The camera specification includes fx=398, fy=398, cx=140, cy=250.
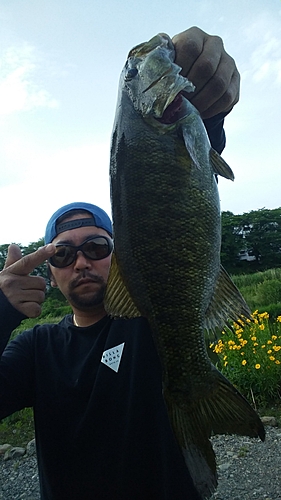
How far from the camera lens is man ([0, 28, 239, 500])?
1.95 metres

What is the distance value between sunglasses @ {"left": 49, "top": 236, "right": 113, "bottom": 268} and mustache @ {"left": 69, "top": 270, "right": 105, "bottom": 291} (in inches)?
4.4

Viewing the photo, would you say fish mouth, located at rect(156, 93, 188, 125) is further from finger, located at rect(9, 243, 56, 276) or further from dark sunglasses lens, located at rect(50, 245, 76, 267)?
dark sunglasses lens, located at rect(50, 245, 76, 267)

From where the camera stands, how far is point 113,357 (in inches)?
99.0

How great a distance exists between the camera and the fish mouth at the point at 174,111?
1.75 meters

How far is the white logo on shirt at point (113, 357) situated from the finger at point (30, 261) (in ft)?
2.74

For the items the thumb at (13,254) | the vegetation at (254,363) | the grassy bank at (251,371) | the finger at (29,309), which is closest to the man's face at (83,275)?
the thumb at (13,254)

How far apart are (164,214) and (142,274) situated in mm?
273

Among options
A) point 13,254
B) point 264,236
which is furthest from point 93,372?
point 264,236

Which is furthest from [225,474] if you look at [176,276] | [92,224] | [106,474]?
[176,276]

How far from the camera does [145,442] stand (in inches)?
90.0

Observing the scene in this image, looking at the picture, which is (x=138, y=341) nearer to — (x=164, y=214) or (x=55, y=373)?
(x=55, y=373)

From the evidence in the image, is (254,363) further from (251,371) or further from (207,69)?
(207,69)

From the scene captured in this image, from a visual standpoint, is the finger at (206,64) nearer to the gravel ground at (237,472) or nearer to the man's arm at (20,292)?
the man's arm at (20,292)

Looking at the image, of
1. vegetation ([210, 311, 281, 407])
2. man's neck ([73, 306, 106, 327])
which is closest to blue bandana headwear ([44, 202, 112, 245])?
man's neck ([73, 306, 106, 327])
